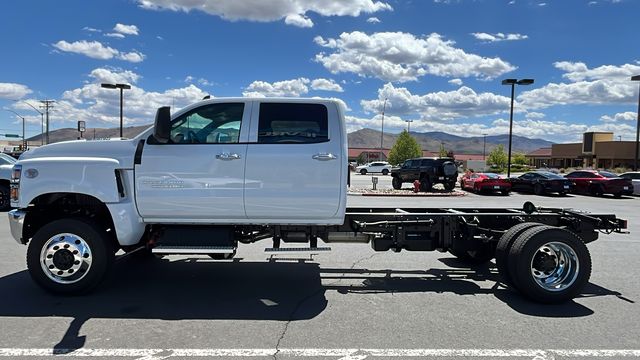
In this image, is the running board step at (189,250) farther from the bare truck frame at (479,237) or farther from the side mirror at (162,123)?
the side mirror at (162,123)

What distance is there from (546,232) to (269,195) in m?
3.19

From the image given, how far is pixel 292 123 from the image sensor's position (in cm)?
568

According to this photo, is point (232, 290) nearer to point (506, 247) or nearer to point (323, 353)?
point (323, 353)

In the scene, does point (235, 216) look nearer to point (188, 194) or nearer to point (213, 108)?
point (188, 194)

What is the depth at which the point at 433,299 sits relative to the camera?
18.5ft

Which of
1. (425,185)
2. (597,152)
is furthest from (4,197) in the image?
(597,152)

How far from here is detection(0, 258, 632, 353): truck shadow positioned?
16.5 feet

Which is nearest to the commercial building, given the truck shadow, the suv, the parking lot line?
the suv

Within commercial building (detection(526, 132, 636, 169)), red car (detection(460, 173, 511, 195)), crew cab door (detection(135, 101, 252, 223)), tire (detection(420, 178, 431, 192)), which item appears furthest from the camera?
commercial building (detection(526, 132, 636, 169))

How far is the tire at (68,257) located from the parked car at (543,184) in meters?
25.8

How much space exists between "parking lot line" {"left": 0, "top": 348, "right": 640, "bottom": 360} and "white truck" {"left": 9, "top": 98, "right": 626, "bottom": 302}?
1408 millimetres

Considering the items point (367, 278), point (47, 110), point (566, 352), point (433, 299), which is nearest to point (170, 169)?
point (367, 278)

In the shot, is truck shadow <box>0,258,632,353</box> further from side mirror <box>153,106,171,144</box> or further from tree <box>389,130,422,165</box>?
tree <box>389,130,422,165</box>

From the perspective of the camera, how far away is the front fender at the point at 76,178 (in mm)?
5387
